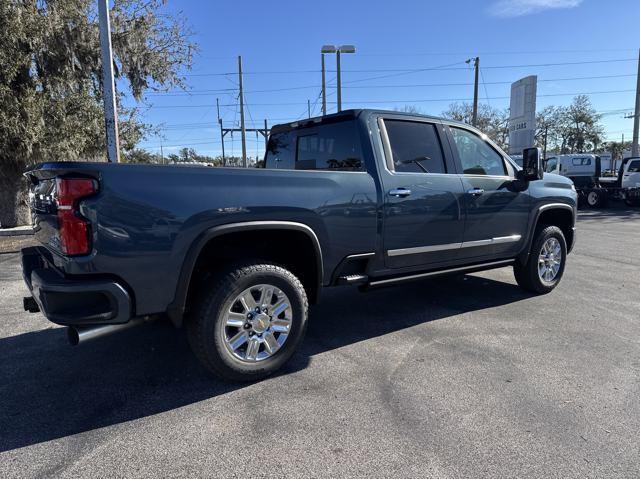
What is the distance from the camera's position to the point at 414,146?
425 centimetres

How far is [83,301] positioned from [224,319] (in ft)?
2.89

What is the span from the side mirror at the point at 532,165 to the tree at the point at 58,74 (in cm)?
922

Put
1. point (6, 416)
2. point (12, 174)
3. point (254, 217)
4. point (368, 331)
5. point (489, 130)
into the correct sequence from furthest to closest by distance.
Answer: point (489, 130) < point (12, 174) < point (368, 331) < point (254, 217) < point (6, 416)

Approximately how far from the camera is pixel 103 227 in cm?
263

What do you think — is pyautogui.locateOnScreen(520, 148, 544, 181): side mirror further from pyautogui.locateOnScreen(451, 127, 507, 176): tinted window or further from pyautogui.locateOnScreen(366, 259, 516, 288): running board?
pyautogui.locateOnScreen(366, 259, 516, 288): running board

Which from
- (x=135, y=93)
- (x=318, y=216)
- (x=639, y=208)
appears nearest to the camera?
(x=318, y=216)

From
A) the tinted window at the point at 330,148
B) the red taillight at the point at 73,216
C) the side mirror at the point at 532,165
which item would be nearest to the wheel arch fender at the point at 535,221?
the side mirror at the point at 532,165

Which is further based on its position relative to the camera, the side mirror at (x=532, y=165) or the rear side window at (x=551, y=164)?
the rear side window at (x=551, y=164)

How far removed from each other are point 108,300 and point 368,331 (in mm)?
2451

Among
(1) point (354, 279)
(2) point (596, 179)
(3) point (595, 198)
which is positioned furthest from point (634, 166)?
(1) point (354, 279)

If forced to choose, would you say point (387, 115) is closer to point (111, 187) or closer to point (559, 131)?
point (111, 187)

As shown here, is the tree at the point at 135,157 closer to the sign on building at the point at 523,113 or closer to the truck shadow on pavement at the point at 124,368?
the truck shadow on pavement at the point at 124,368

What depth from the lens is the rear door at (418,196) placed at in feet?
12.7

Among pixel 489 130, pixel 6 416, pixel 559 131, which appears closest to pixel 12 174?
pixel 6 416
